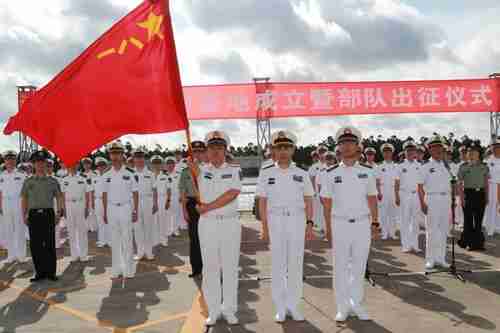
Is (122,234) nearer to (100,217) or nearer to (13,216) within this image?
(13,216)

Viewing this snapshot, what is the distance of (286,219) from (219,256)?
853 mm

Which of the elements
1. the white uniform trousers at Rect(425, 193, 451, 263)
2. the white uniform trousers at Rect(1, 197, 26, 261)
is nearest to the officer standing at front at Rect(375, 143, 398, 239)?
the white uniform trousers at Rect(425, 193, 451, 263)

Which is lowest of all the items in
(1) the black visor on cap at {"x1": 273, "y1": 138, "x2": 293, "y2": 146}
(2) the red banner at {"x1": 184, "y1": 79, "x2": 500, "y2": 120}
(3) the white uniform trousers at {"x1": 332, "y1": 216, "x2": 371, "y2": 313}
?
Answer: (3) the white uniform trousers at {"x1": 332, "y1": 216, "x2": 371, "y2": 313}

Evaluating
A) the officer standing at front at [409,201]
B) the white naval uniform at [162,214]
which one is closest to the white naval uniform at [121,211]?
the white naval uniform at [162,214]

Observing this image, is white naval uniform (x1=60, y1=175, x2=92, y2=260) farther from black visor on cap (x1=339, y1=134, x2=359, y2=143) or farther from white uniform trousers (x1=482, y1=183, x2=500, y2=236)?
white uniform trousers (x1=482, y1=183, x2=500, y2=236)

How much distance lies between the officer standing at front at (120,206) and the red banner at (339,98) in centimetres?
738

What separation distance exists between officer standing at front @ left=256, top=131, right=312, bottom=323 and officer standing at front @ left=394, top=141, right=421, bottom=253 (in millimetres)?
4944

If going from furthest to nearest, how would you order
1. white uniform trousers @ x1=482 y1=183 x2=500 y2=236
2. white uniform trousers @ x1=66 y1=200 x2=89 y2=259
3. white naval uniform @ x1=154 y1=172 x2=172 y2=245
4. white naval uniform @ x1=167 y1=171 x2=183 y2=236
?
white naval uniform @ x1=167 y1=171 x2=183 y2=236 < white uniform trousers @ x1=482 y1=183 x2=500 y2=236 < white naval uniform @ x1=154 y1=172 x2=172 y2=245 < white uniform trousers @ x1=66 y1=200 x2=89 y2=259

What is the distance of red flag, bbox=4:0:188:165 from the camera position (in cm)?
545

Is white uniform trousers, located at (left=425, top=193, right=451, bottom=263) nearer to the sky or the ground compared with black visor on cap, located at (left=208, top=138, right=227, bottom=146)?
nearer to the ground

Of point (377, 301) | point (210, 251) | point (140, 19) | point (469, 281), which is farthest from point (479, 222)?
point (140, 19)

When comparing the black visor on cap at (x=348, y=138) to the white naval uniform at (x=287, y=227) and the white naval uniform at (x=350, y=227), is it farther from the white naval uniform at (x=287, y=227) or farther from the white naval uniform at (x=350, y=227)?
the white naval uniform at (x=287, y=227)

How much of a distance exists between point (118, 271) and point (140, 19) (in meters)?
4.65

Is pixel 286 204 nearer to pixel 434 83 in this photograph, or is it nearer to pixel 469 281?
pixel 469 281
